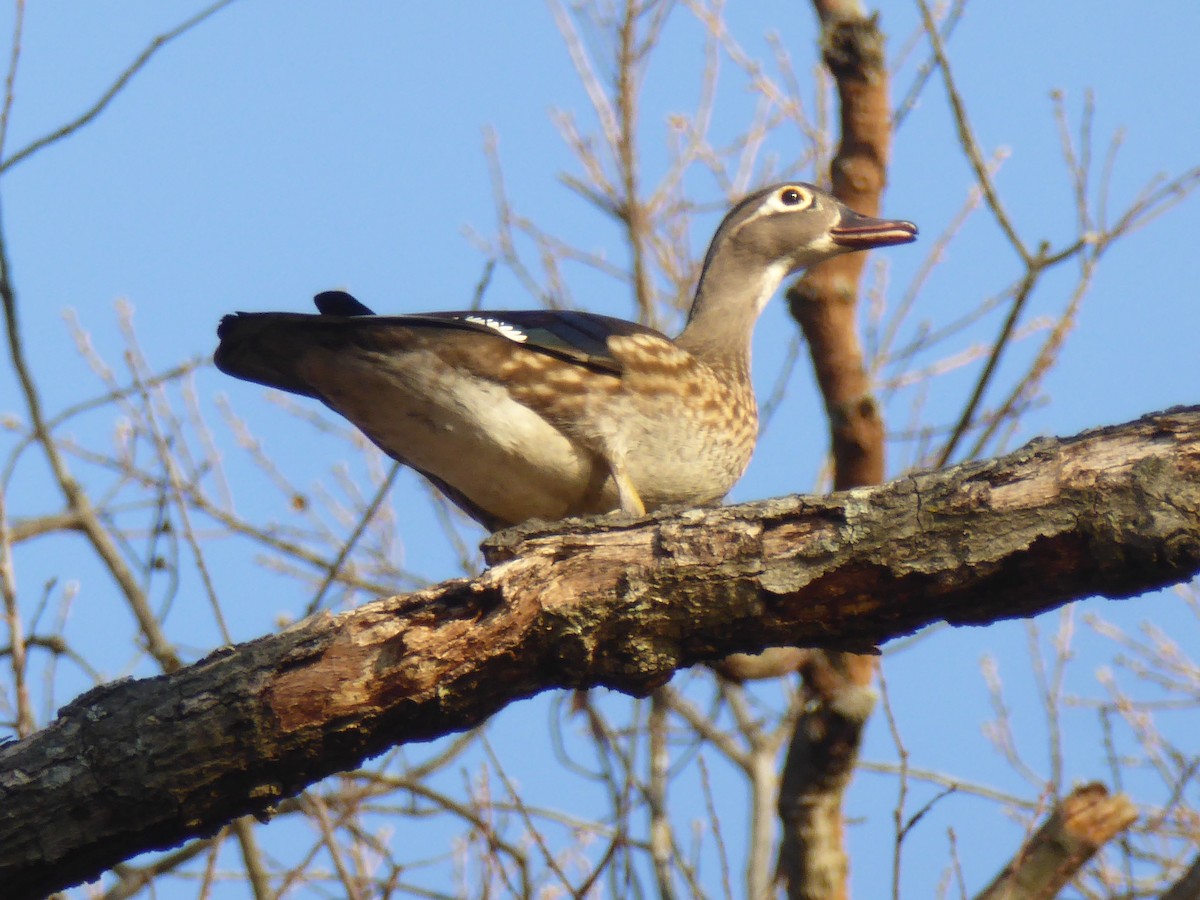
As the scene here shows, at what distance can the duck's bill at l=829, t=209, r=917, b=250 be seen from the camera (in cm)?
527

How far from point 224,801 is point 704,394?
2600 millimetres

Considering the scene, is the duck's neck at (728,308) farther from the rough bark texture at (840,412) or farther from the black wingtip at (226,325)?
the black wingtip at (226,325)

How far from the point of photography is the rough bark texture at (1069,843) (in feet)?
12.3

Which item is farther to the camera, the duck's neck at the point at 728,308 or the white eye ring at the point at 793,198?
the white eye ring at the point at 793,198

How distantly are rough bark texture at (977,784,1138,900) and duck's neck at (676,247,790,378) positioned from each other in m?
2.05

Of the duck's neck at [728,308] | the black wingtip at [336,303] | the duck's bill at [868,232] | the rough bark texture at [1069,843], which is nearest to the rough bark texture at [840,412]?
the duck's bill at [868,232]

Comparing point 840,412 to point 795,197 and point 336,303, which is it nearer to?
point 795,197

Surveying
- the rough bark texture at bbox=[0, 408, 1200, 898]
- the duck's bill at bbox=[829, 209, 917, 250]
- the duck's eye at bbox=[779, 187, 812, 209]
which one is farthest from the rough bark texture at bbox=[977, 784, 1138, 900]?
the duck's eye at bbox=[779, 187, 812, 209]

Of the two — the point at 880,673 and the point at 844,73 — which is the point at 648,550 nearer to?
the point at 880,673

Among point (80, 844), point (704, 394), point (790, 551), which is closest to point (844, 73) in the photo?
point (704, 394)

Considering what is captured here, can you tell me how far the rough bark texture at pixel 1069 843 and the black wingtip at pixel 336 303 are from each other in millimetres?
2459

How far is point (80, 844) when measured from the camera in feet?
7.77

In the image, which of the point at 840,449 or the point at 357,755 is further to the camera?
the point at 840,449

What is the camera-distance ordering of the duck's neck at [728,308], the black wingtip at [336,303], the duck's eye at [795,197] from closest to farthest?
the black wingtip at [336,303] < the duck's neck at [728,308] < the duck's eye at [795,197]
